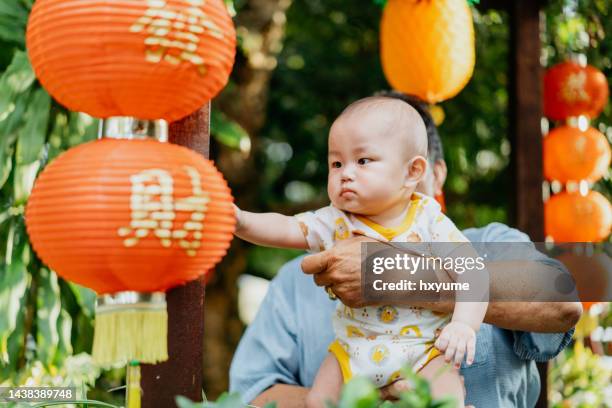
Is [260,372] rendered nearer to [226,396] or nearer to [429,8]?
[226,396]

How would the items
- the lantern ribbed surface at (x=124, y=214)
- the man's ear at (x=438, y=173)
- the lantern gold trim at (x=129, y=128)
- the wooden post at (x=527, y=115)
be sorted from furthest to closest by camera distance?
the wooden post at (x=527, y=115), the man's ear at (x=438, y=173), the lantern gold trim at (x=129, y=128), the lantern ribbed surface at (x=124, y=214)

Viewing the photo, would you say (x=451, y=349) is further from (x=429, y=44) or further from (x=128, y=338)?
(x=429, y=44)

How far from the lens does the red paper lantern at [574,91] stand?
3.07 meters

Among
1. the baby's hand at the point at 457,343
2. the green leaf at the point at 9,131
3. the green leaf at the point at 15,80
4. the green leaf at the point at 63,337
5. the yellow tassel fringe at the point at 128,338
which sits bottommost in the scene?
the green leaf at the point at 63,337

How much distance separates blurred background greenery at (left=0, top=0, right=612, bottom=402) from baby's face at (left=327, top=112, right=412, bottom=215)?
118 cm

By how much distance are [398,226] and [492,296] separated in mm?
322

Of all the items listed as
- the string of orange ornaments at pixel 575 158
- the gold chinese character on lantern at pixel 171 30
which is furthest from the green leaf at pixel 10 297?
the string of orange ornaments at pixel 575 158

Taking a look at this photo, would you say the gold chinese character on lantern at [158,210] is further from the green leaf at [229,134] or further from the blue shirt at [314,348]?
the green leaf at [229,134]

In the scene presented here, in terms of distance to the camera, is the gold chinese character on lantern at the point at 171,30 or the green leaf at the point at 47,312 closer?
the gold chinese character on lantern at the point at 171,30

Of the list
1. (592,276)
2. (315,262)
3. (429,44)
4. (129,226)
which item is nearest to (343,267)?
(315,262)

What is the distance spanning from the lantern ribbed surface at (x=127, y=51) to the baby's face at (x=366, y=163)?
0.35m

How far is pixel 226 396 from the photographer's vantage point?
1046 millimetres

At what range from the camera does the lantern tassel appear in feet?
3.88

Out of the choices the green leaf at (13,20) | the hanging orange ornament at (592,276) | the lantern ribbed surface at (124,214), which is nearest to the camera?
the lantern ribbed surface at (124,214)
